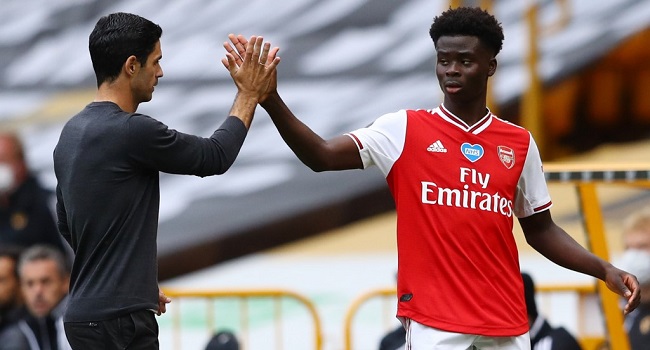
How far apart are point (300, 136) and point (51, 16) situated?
705 cm

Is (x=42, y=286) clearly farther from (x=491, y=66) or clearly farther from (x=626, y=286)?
(x=626, y=286)

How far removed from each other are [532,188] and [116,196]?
156 centimetres

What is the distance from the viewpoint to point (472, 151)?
4852 mm

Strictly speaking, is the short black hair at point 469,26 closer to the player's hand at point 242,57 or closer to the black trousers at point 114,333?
the player's hand at point 242,57

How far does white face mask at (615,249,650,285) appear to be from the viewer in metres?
6.93

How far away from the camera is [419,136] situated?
16.0 ft

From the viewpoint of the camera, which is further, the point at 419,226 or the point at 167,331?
the point at 167,331

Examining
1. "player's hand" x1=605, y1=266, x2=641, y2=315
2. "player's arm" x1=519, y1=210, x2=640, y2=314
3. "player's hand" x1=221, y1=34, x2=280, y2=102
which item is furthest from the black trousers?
"player's hand" x1=605, y1=266, x2=641, y2=315

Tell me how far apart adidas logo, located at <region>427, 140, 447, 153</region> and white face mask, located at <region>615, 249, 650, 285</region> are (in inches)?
94.3

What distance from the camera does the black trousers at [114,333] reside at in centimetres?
442

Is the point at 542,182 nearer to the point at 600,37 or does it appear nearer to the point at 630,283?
the point at 630,283

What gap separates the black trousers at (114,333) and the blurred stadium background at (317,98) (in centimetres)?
Result: 493

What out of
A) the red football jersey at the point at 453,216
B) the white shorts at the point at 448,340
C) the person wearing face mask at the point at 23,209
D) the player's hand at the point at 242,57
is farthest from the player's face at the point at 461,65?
the person wearing face mask at the point at 23,209

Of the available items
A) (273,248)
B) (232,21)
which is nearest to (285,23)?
(232,21)
